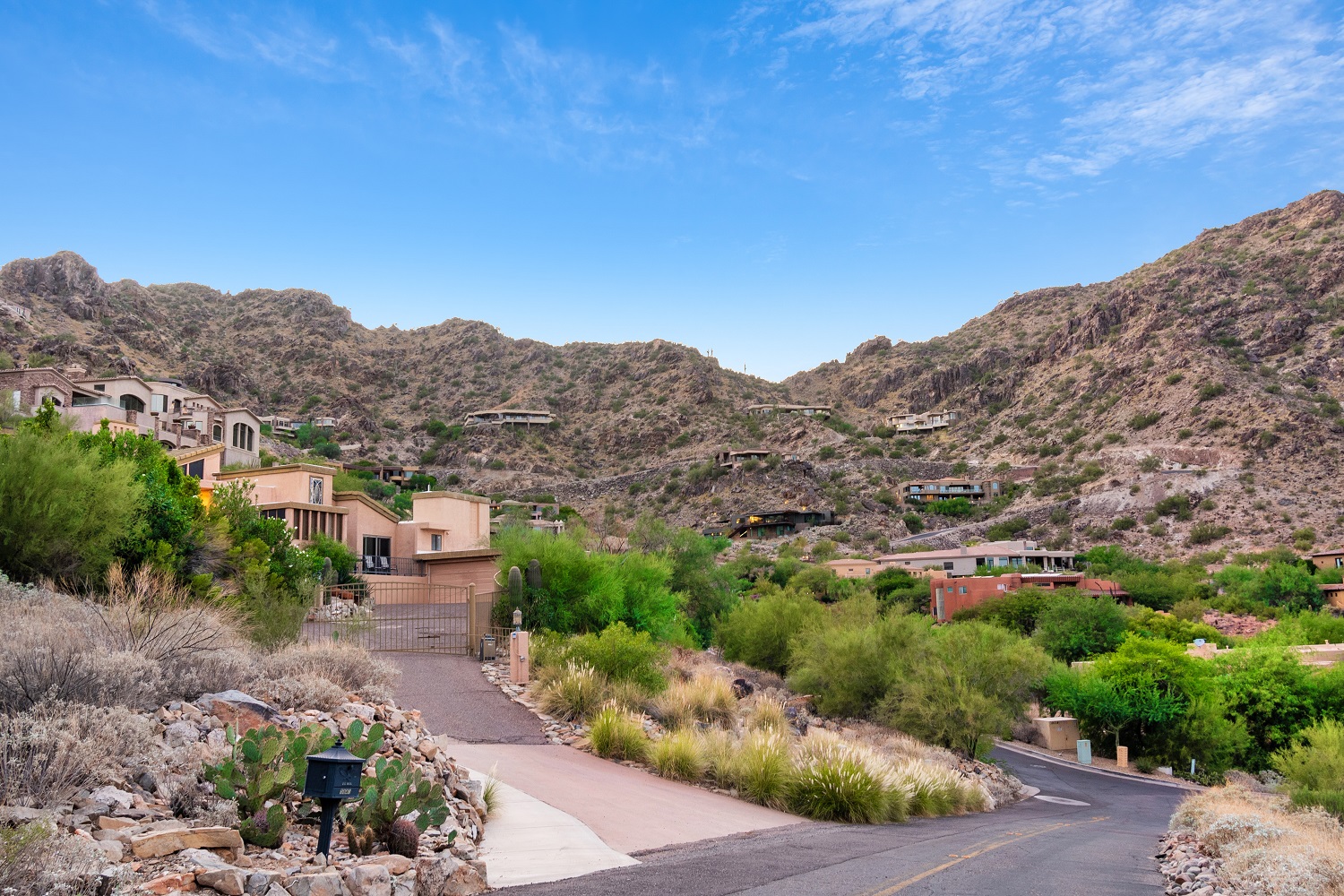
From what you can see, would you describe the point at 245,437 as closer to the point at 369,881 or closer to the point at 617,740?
the point at 617,740

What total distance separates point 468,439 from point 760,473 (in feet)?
110

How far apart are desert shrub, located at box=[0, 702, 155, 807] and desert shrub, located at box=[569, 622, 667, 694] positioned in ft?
40.4

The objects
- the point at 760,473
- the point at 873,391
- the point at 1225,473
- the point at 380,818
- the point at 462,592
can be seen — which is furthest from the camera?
the point at 873,391

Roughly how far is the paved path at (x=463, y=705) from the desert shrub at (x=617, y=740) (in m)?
0.99

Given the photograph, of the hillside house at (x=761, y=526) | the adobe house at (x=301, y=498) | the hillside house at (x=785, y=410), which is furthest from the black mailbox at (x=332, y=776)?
the hillside house at (x=785, y=410)

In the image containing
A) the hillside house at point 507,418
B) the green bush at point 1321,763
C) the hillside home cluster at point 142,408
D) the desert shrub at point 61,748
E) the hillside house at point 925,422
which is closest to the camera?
the desert shrub at point 61,748

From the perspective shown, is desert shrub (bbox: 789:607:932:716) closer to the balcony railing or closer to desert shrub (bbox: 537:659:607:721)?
desert shrub (bbox: 537:659:607:721)

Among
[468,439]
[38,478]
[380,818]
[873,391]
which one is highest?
[873,391]

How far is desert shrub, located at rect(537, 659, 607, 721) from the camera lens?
59.7 feet

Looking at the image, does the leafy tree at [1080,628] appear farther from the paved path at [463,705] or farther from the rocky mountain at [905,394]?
the paved path at [463,705]

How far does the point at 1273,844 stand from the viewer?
1170 centimetres

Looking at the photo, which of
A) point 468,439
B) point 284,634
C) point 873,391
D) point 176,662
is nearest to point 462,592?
point 284,634

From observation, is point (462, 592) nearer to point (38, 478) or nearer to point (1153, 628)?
point (38, 478)

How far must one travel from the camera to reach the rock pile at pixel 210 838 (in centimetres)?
618
